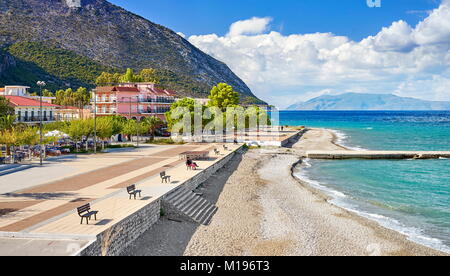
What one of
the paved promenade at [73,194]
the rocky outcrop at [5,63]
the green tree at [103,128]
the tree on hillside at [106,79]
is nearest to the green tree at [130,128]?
the green tree at [103,128]

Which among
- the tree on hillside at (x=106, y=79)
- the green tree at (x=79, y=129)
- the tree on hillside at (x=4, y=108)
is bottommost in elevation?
the green tree at (x=79, y=129)

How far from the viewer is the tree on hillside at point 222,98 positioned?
8325 centimetres

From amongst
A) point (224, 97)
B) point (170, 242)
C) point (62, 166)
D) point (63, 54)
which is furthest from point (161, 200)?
point (63, 54)

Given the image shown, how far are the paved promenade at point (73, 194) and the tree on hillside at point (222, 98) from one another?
50.8 m

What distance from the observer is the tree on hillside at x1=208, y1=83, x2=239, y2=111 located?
3278 inches

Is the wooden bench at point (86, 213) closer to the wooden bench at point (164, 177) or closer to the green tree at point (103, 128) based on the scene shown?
the wooden bench at point (164, 177)

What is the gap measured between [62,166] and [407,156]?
4042 cm

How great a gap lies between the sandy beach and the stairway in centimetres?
52

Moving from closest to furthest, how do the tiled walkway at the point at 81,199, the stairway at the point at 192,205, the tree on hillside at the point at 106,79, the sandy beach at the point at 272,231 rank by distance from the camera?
the tiled walkway at the point at 81,199
the sandy beach at the point at 272,231
the stairway at the point at 192,205
the tree on hillside at the point at 106,79

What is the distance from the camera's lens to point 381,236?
17.9 m

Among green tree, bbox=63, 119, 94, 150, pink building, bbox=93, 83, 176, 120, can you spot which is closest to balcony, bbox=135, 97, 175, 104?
pink building, bbox=93, 83, 176, 120

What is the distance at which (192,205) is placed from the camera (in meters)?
20.9

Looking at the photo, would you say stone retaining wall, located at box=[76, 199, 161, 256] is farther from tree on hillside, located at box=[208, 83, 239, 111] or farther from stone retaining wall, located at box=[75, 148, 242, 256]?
tree on hillside, located at box=[208, 83, 239, 111]

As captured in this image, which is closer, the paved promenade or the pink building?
the paved promenade
